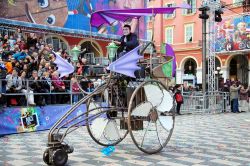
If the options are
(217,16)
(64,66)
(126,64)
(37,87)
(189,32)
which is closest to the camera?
(126,64)

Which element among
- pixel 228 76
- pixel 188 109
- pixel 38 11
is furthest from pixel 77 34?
pixel 228 76

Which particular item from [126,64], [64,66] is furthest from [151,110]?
[64,66]

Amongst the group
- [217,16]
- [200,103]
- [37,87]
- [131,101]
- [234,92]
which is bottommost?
[200,103]

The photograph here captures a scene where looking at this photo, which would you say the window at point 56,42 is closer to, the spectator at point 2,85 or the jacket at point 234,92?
the jacket at point 234,92

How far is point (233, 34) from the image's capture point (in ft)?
115

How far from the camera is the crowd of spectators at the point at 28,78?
1159cm

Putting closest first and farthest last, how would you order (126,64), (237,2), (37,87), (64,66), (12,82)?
1. (126,64)
2. (64,66)
3. (12,82)
4. (37,87)
5. (237,2)

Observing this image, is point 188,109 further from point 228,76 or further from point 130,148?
point 228,76

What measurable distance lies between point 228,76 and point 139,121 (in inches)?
1310

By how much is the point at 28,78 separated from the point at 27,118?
59.5 inches

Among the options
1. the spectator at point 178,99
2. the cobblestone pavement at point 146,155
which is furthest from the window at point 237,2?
the cobblestone pavement at point 146,155

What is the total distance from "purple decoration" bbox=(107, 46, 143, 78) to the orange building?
26.6 meters

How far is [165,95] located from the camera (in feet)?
25.9

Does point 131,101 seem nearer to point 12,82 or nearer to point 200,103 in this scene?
point 12,82
